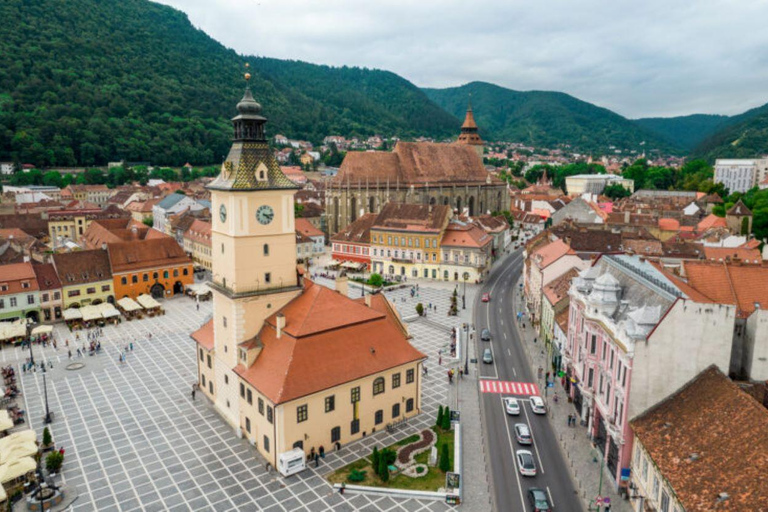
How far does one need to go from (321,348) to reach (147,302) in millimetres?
44469

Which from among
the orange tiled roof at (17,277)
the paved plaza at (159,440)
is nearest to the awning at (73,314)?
the orange tiled roof at (17,277)

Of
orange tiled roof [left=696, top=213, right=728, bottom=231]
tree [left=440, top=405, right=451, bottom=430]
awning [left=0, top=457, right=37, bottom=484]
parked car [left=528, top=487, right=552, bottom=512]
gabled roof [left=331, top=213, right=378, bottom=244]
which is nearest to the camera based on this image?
parked car [left=528, top=487, right=552, bottom=512]

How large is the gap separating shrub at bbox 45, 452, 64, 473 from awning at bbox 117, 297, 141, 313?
121 feet

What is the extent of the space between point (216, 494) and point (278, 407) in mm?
6232

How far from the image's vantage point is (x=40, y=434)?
38.5 metres

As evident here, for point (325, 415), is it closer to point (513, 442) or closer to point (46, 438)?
point (513, 442)

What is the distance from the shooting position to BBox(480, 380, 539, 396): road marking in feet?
151

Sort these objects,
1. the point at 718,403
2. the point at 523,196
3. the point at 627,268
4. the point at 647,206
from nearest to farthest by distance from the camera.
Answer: the point at 718,403, the point at 627,268, the point at 647,206, the point at 523,196

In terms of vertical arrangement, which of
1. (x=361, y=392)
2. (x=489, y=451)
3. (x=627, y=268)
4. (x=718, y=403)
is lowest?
(x=489, y=451)

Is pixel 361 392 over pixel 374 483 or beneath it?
over

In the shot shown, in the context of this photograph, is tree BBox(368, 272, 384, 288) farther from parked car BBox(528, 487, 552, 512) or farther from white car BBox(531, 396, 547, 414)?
parked car BBox(528, 487, 552, 512)

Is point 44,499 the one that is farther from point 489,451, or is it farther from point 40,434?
point 489,451

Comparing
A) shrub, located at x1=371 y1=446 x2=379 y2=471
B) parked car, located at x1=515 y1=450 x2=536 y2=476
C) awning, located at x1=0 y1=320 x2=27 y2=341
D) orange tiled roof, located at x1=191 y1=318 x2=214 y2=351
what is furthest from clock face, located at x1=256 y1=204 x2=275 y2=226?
awning, located at x1=0 y1=320 x2=27 y2=341

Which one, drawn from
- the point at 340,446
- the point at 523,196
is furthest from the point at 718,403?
the point at 523,196
